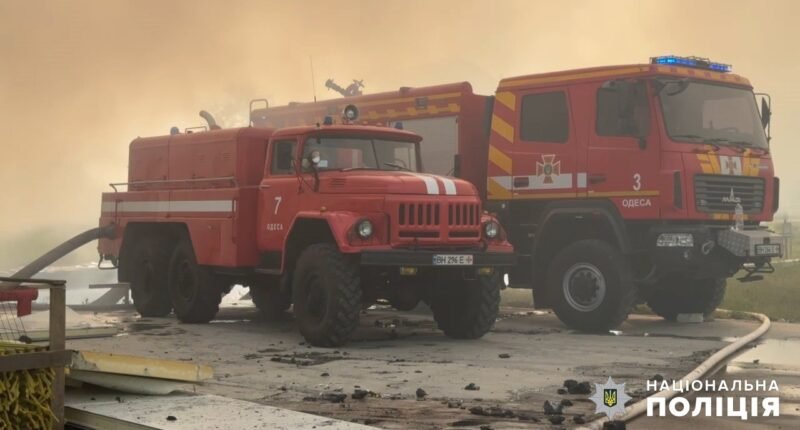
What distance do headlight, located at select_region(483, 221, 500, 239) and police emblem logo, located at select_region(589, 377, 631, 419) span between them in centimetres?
432

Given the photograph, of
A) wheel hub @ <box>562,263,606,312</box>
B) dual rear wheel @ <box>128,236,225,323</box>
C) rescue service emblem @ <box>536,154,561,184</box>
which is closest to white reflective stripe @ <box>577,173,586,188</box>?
rescue service emblem @ <box>536,154,561,184</box>

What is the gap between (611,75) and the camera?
41.4 feet

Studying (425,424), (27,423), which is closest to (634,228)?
(425,424)

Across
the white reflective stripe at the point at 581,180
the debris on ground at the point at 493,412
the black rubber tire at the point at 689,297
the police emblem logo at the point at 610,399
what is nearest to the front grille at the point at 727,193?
the white reflective stripe at the point at 581,180

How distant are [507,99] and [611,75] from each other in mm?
1584

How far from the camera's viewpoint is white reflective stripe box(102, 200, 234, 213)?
42.0 feet

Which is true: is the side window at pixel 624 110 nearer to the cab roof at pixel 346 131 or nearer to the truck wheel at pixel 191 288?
the cab roof at pixel 346 131

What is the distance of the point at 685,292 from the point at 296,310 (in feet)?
19.6

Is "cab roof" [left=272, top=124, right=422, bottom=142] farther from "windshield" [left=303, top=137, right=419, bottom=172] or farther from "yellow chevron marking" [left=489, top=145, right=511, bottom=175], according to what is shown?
"yellow chevron marking" [left=489, top=145, right=511, bottom=175]

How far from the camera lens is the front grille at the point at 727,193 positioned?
12289 millimetres

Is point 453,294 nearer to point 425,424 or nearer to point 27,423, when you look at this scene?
point 425,424

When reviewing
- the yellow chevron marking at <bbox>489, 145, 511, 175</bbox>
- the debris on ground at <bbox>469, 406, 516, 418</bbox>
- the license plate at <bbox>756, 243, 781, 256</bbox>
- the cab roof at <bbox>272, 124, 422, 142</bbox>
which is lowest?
the debris on ground at <bbox>469, 406, 516, 418</bbox>

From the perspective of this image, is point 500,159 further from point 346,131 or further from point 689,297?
point 689,297

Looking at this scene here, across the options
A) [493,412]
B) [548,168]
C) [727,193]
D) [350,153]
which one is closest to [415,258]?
[350,153]
